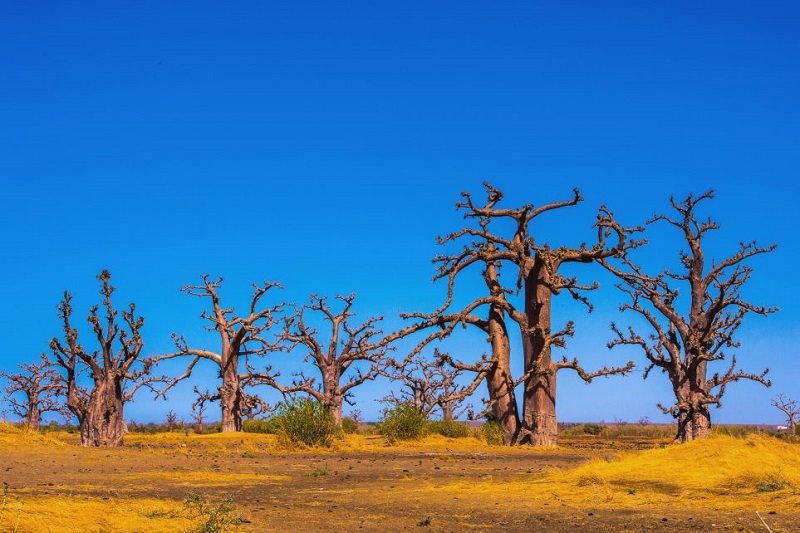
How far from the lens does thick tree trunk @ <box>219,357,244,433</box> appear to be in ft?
147

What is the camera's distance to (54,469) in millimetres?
21344

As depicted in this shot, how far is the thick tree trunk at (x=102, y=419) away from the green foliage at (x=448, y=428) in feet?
39.0

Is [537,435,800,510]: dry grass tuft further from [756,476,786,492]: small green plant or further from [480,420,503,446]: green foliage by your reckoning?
[480,420,503,446]: green foliage

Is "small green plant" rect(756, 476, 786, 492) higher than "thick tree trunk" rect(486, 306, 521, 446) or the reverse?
the reverse

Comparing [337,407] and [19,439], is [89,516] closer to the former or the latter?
[19,439]

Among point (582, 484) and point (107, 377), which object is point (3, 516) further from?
point (107, 377)

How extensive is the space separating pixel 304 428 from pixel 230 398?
16065 millimetres

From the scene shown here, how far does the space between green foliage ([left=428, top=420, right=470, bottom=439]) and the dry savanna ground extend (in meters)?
11.5

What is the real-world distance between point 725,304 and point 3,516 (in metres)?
27.2

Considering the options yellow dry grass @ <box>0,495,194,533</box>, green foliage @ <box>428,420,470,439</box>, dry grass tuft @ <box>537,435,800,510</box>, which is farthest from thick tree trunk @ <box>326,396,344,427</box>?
yellow dry grass @ <box>0,495,194,533</box>

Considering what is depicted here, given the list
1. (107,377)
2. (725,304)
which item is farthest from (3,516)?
(725,304)

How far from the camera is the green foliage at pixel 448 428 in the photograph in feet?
121

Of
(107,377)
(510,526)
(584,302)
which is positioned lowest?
(510,526)

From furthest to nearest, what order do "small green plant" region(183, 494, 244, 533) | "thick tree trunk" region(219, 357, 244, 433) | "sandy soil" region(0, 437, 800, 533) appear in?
"thick tree trunk" region(219, 357, 244, 433)
"sandy soil" region(0, 437, 800, 533)
"small green plant" region(183, 494, 244, 533)
